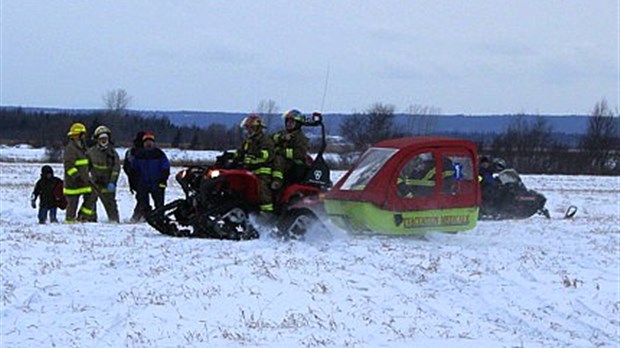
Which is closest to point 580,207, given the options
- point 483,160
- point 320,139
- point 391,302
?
point 483,160

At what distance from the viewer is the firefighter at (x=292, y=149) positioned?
14703 mm

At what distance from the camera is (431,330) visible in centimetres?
821

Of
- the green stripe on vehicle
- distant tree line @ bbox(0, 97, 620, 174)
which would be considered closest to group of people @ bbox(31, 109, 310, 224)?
the green stripe on vehicle

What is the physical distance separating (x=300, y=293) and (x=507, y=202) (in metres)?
13.1

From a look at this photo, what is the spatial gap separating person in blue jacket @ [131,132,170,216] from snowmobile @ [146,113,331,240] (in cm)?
276

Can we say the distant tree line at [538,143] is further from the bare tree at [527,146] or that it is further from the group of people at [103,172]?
the group of people at [103,172]

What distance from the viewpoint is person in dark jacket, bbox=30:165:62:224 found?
60.6 ft

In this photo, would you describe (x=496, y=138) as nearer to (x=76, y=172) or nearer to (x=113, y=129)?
(x=113, y=129)

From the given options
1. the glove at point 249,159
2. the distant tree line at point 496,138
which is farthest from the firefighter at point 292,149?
the distant tree line at point 496,138

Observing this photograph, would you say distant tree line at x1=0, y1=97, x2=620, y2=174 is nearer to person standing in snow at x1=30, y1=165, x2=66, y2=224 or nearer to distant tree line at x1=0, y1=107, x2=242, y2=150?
distant tree line at x1=0, y1=107, x2=242, y2=150

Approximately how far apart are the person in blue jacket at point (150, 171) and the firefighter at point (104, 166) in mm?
432

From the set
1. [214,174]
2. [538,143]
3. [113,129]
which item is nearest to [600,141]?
[538,143]

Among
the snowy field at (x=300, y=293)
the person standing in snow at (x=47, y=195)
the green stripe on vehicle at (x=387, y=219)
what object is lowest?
the person standing in snow at (x=47, y=195)

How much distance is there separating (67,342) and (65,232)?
639cm
